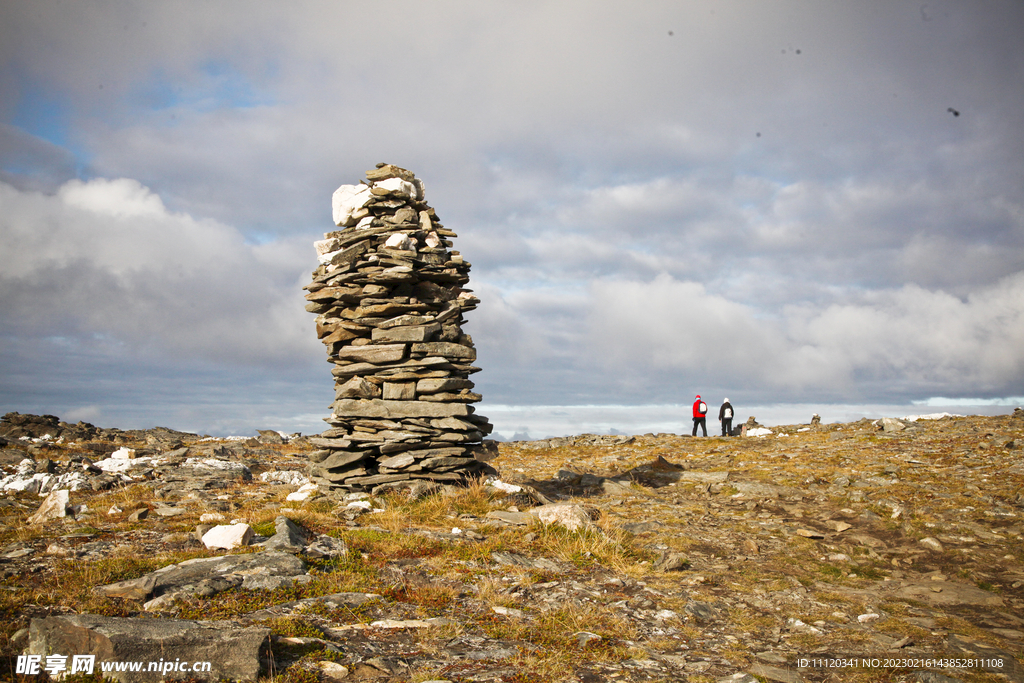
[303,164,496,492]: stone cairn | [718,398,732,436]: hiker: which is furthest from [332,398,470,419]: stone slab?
[718,398,732,436]: hiker

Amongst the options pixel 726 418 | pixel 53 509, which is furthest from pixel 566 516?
pixel 726 418

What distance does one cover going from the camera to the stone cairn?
1377 centimetres

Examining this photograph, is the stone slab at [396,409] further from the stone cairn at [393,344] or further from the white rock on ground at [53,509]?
the white rock on ground at [53,509]

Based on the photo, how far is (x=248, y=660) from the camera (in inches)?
207

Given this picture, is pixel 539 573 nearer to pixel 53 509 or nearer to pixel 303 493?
pixel 303 493

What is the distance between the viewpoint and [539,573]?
901cm

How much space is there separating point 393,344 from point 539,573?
7.15 meters

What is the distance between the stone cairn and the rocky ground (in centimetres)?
92

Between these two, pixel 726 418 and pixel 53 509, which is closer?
pixel 53 509

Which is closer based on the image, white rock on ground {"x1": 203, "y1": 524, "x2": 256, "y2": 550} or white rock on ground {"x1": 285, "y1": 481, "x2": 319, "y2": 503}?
white rock on ground {"x1": 203, "y1": 524, "x2": 256, "y2": 550}

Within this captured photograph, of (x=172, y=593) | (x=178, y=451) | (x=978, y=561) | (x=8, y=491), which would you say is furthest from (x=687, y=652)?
(x=178, y=451)

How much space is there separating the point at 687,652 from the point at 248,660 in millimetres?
4728

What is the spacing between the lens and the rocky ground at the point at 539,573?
244 inches

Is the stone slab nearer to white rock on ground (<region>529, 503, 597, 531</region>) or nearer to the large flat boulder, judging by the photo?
white rock on ground (<region>529, 503, 597, 531</region>)
